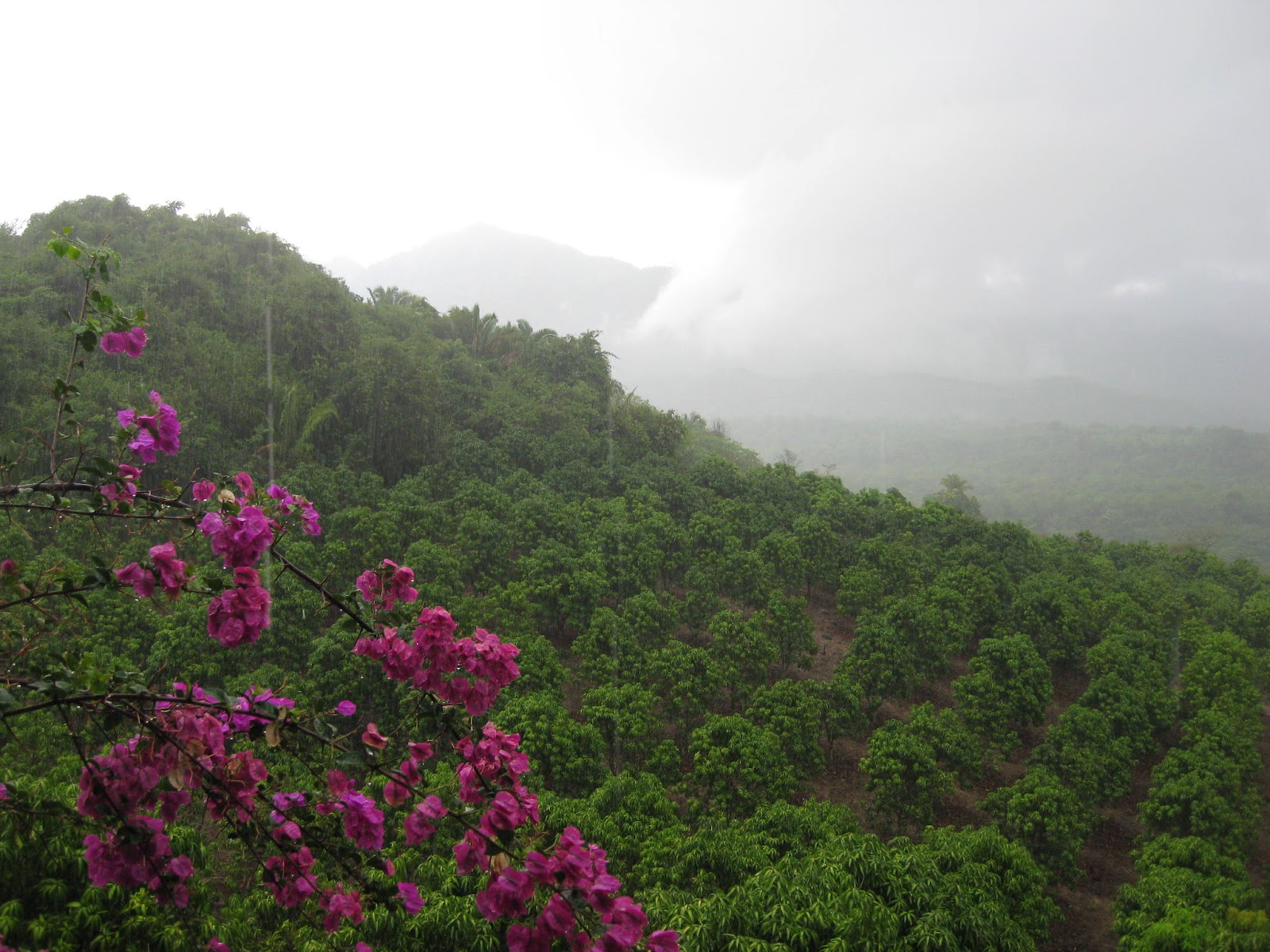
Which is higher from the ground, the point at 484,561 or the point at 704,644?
the point at 484,561

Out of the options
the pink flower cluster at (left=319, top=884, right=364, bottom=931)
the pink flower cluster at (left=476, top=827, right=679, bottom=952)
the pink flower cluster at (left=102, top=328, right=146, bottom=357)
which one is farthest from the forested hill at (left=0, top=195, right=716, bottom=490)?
the pink flower cluster at (left=476, top=827, right=679, bottom=952)

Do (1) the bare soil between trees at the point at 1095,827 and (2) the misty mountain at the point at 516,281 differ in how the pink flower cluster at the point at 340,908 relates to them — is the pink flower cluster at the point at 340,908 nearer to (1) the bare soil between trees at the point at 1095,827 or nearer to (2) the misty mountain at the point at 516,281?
(1) the bare soil between trees at the point at 1095,827

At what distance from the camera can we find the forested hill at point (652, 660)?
4.60m

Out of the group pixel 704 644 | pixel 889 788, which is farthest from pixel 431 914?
pixel 704 644

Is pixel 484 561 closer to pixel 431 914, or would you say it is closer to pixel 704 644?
pixel 704 644

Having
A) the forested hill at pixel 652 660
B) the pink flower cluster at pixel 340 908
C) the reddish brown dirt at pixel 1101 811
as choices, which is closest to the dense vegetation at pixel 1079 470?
the forested hill at pixel 652 660

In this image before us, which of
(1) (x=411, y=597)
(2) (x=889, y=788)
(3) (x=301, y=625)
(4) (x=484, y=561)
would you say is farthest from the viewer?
(4) (x=484, y=561)

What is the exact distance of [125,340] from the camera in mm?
1917

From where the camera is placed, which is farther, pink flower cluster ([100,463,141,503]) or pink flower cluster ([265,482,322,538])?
pink flower cluster ([265,482,322,538])

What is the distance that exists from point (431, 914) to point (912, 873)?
3.85m

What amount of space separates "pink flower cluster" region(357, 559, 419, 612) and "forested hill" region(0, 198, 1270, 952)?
0.15 metres

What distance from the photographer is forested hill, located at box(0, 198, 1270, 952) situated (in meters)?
4.60

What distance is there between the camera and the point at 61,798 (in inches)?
168

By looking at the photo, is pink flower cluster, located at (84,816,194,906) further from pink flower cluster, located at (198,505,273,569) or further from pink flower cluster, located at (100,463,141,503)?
pink flower cluster, located at (100,463,141,503)
